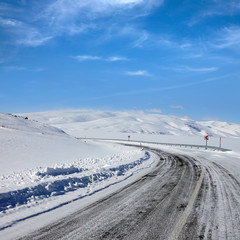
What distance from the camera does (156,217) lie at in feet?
18.5

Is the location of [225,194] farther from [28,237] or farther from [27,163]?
[27,163]

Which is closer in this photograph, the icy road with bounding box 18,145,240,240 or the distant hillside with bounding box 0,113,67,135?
the icy road with bounding box 18,145,240,240

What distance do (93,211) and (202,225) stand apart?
2.87 m

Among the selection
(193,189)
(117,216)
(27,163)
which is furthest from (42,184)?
(27,163)

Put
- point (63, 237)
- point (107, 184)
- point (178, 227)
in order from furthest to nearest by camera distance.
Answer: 1. point (107, 184)
2. point (178, 227)
3. point (63, 237)

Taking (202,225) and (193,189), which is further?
(193,189)

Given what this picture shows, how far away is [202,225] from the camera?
202 inches

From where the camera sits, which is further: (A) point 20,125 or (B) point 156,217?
(A) point 20,125

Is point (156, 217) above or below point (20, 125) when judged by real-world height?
below

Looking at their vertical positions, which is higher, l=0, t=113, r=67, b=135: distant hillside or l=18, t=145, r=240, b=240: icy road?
l=0, t=113, r=67, b=135: distant hillside

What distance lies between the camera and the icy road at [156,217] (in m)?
4.67

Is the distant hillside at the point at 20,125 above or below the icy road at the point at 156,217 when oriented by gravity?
above

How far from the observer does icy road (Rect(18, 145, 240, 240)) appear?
4673mm

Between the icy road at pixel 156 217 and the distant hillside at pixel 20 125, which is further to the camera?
the distant hillside at pixel 20 125
